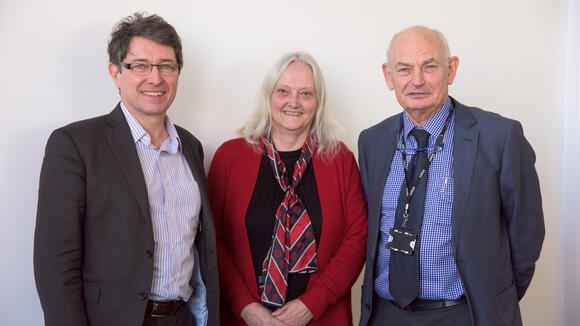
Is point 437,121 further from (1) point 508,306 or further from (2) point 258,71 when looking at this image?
(2) point 258,71

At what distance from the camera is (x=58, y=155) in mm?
1804

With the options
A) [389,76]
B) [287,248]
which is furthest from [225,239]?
[389,76]

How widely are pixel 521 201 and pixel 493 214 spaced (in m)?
0.16

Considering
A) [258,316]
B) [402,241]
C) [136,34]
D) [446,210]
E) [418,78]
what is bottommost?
[258,316]

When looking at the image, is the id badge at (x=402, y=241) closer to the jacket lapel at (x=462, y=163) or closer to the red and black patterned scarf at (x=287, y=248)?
the jacket lapel at (x=462, y=163)

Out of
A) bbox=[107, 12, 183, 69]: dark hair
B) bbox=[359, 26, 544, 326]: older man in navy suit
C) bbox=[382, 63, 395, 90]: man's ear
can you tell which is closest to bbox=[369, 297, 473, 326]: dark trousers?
bbox=[359, 26, 544, 326]: older man in navy suit

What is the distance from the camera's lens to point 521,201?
2.20 meters

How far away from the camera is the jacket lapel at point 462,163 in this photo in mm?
2117

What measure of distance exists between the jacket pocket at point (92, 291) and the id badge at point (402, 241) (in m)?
1.23

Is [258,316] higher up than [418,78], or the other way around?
[418,78]

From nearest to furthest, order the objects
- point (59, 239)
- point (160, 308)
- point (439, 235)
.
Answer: point (59, 239) → point (160, 308) → point (439, 235)
